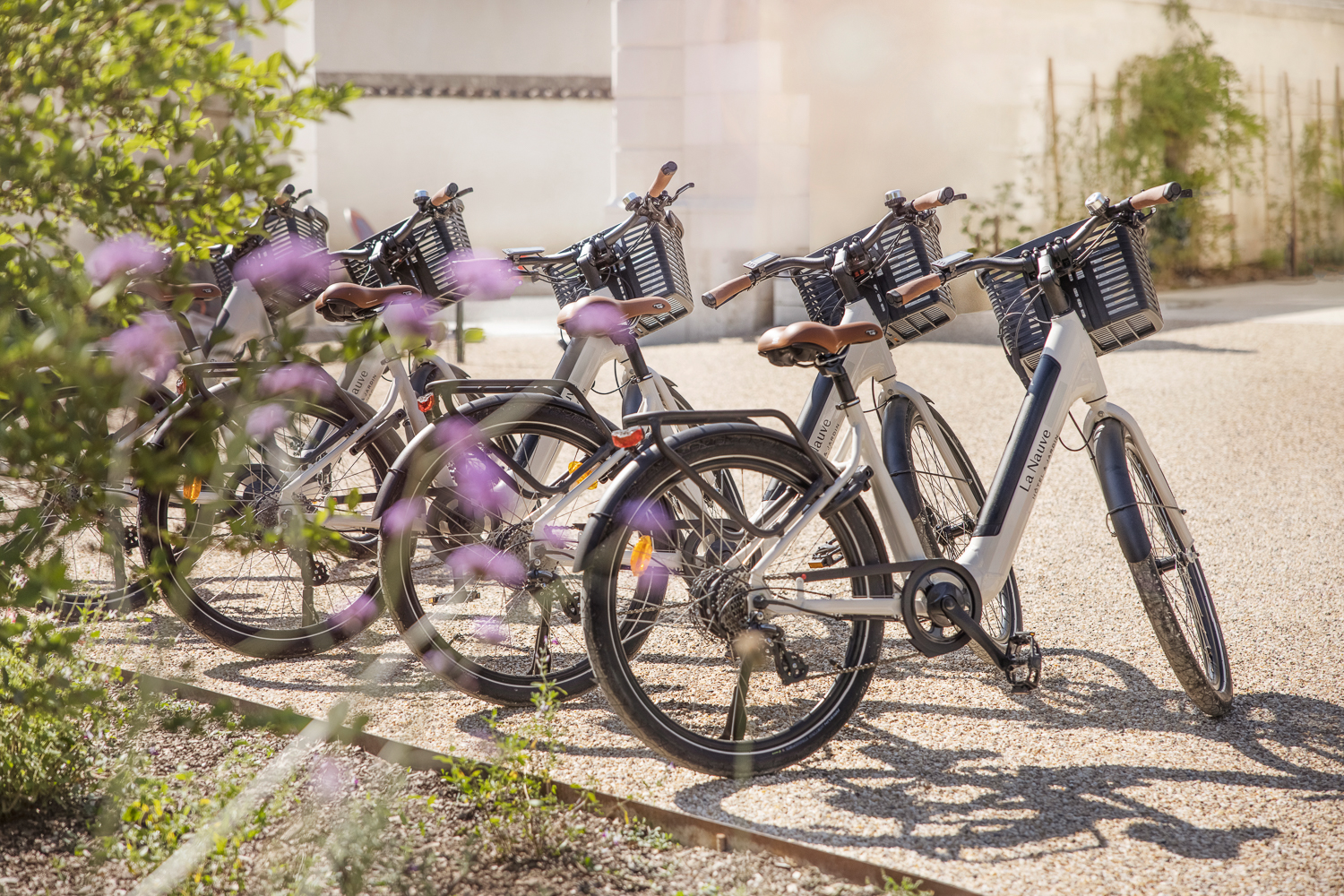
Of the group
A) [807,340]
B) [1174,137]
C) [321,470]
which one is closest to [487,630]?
[321,470]

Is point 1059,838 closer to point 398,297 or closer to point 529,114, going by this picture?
point 398,297

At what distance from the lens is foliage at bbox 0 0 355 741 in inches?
69.2

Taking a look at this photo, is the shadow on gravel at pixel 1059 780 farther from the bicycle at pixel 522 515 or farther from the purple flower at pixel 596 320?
the purple flower at pixel 596 320

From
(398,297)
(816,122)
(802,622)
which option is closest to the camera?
(398,297)

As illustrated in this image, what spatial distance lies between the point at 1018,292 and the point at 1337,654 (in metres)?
1.31

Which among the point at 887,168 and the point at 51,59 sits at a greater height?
the point at 887,168

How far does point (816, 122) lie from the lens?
10266mm

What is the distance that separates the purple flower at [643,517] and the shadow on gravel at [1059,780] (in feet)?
1.72

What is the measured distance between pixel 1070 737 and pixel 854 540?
0.68 m

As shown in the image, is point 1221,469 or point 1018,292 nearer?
point 1018,292

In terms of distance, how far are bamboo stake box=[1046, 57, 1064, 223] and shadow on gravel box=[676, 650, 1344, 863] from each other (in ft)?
30.6

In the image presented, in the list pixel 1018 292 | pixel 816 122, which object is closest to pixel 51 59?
pixel 1018 292

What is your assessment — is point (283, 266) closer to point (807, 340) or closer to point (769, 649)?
point (807, 340)

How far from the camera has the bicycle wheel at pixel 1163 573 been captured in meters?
2.79
